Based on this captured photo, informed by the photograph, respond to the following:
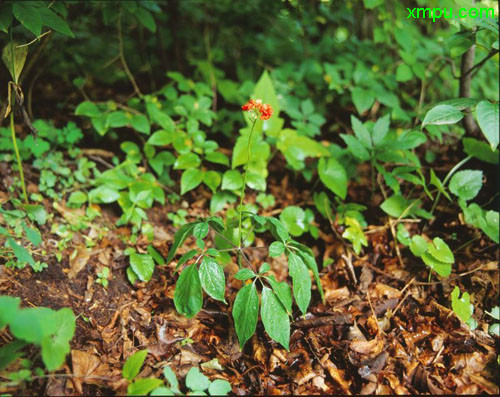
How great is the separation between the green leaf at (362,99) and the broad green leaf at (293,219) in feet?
3.31

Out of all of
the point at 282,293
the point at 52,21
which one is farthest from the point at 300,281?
the point at 52,21

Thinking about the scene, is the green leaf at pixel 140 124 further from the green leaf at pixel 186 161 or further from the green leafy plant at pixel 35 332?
Result: the green leafy plant at pixel 35 332

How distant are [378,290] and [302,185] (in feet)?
3.49

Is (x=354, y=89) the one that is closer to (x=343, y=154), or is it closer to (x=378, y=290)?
(x=343, y=154)

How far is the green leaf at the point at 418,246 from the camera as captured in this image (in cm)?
205

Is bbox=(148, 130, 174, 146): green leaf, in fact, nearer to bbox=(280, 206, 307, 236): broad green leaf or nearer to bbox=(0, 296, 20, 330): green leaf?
bbox=(280, 206, 307, 236): broad green leaf

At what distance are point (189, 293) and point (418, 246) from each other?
1.38 m

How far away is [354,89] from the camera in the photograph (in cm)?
276

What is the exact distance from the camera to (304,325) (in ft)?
→ 6.11

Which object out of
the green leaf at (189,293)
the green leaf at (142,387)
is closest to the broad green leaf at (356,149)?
the green leaf at (189,293)

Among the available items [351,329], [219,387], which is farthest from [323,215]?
[219,387]

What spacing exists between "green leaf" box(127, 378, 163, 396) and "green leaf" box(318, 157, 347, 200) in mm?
1533

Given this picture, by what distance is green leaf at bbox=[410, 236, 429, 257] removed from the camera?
2047 millimetres

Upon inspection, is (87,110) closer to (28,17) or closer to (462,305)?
(28,17)
